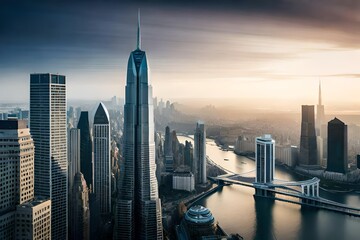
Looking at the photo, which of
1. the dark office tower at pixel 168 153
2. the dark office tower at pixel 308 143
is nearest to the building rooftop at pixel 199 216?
the dark office tower at pixel 168 153

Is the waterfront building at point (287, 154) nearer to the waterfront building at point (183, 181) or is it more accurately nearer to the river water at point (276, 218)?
the river water at point (276, 218)

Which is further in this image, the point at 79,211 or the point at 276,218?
the point at 276,218

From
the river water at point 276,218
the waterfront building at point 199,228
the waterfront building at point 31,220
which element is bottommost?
the river water at point 276,218

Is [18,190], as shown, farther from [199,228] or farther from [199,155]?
[199,155]

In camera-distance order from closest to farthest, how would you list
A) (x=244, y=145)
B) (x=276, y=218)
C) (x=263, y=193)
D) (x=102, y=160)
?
(x=102, y=160) < (x=276, y=218) < (x=263, y=193) < (x=244, y=145)

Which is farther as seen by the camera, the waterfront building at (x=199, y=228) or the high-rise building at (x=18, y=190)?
the waterfront building at (x=199, y=228)

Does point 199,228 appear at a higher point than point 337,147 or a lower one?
lower

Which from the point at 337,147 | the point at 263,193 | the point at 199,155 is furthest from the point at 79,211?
the point at 337,147

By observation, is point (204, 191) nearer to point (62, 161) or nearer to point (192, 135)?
point (192, 135)

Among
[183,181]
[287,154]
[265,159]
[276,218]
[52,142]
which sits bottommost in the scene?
[276,218]
